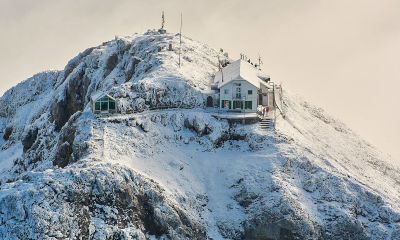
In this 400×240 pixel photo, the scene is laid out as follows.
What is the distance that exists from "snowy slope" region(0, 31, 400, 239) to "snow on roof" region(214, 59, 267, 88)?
136 inches

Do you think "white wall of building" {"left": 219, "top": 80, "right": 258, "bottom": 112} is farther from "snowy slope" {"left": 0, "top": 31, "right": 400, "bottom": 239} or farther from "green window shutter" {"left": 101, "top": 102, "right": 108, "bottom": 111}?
"green window shutter" {"left": 101, "top": 102, "right": 108, "bottom": 111}

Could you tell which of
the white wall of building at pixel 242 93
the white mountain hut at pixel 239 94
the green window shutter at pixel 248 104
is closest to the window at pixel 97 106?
the white mountain hut at pixel 239 94

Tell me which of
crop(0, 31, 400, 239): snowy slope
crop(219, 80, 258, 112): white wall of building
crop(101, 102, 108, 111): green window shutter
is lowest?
crop(0, 31, 400, 239): snowy slope

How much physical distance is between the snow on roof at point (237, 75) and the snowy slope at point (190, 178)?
11.3 ft

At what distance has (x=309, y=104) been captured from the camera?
4419 inches

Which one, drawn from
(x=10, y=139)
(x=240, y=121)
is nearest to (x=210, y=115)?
(x=240, y=121)

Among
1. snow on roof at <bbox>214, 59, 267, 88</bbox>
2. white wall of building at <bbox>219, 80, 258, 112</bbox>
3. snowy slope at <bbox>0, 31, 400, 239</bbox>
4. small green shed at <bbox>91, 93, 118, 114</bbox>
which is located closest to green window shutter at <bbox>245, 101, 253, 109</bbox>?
white wall of building at <bbox>219, 80, 258, 112</bbox>

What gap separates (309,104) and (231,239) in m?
51.1

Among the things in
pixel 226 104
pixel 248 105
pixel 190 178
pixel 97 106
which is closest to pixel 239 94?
pixel 248 105

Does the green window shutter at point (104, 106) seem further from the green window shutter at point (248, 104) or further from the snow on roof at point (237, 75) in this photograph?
the green window shutter at point (248, 104)

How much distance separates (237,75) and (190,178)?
22664 mm

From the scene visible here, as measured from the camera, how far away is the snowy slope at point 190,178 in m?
63.2

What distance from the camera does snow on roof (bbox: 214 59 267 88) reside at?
294 ft

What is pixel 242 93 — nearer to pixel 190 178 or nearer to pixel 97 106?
pixel 190 178
